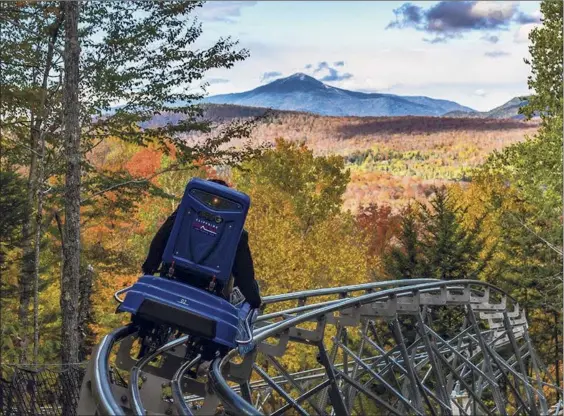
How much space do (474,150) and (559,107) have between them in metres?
119

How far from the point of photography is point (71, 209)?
55.0 ft

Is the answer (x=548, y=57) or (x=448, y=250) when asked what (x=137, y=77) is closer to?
(x=548, y=57)

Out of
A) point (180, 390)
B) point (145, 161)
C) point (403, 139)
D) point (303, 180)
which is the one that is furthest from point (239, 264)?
A: point (403, 139)

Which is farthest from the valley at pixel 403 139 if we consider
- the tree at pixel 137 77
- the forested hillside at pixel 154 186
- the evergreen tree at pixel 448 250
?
the tree at pixel 137 77

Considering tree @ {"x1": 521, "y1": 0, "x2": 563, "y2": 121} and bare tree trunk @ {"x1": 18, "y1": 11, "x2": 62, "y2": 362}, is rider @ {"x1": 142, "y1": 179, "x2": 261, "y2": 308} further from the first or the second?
tree @ {"x1": 521, "y1": 0, "x2": 563, "y2": 121}

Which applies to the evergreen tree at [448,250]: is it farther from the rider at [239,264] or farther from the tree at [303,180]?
the rider at [239,264]

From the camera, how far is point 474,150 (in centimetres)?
14262

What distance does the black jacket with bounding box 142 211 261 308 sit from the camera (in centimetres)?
850

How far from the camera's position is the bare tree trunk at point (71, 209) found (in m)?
16.7

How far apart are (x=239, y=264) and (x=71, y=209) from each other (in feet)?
29.6

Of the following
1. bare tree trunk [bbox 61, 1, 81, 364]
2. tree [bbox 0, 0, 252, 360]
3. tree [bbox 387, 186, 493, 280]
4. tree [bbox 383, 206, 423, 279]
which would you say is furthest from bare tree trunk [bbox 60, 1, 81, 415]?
tree [bbox 383, 206, 423, 279]

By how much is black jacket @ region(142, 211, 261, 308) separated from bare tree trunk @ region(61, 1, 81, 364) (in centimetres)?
853

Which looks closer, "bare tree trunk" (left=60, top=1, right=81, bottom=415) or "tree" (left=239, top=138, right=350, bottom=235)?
"bare tree trunk" (left=60, top=1, right=81, bottom=415)

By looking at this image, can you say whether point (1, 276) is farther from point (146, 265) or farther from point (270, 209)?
point (146, 265)
